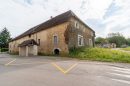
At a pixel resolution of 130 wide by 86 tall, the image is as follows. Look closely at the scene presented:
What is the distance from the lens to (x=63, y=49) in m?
28.2

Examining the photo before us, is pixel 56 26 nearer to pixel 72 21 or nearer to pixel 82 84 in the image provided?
pixel 72 21

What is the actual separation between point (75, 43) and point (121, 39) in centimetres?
6861

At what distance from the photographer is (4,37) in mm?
80625

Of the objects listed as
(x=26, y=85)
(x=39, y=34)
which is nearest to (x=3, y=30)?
(x=39, y=34)

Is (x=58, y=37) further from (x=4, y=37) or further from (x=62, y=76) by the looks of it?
(x=4, y=37)

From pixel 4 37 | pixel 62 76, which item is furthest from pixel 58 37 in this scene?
pixel 4 37

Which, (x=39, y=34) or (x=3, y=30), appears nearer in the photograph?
(x=39, y=34)

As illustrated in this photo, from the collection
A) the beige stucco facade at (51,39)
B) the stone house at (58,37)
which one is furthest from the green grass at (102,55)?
the stone house at (58,37)

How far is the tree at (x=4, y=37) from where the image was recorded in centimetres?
7764

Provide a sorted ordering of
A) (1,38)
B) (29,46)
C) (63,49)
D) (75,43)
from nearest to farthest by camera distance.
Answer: (63,49) → (75,43) → (29,46) → (1,38)

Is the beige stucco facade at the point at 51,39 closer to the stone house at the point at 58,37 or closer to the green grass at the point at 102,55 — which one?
the stone house at the point at 58,37

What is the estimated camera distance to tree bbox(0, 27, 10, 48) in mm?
77637

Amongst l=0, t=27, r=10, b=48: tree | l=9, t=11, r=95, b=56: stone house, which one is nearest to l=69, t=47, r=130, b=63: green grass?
l=9, t=11, r=95, b=56: stone house

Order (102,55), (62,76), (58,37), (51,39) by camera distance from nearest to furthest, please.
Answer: (62,76)
(102,55)
(58,37)
(51,39)
